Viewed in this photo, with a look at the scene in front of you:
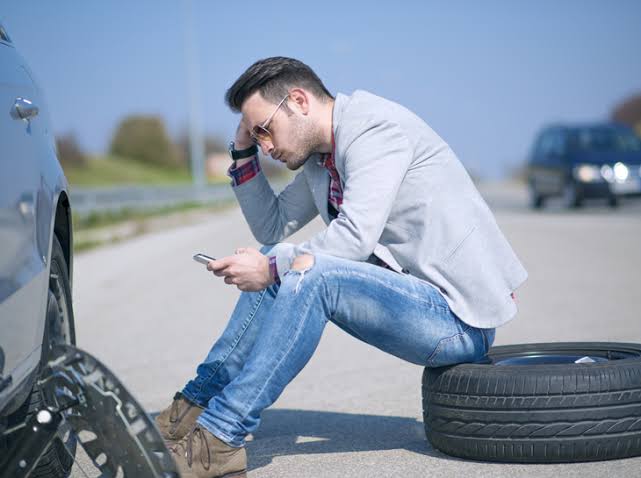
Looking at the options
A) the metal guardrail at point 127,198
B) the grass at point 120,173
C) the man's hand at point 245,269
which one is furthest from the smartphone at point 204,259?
the grass at point 120,173

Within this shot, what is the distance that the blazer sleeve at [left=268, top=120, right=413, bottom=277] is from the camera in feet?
11.3

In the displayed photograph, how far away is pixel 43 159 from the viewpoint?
3396mm

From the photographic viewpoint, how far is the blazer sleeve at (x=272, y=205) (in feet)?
14.2

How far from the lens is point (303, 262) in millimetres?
3387

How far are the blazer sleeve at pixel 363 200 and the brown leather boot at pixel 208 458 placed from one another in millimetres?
593

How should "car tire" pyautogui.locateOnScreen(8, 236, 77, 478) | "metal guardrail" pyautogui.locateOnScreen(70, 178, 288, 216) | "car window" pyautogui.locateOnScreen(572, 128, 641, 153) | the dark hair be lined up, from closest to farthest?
"car tire" pyautogui.locateOnScreen(8, 236, 77, 478)
the dark hair
"car window" pyautogui.locateOnScreen(572, 128, 641, 153)
"metal guardrail" pyautogui.locateOnScreen(70, 178, 288, 216)

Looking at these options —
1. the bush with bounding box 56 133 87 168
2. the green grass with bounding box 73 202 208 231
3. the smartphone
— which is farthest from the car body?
the bush with bounding box 56 133 87 168

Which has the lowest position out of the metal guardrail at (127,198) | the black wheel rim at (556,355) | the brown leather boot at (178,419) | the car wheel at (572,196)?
the metal guardrail at (127,198)

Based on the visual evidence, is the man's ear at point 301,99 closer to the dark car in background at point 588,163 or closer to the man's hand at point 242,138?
the man's hand at point 242,138

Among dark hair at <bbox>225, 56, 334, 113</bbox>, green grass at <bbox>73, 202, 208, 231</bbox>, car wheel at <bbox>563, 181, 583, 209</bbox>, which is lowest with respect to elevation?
green grass at <bbox>73, 202, 208, 231</bbox>

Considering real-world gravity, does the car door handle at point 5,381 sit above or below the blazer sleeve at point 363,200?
below

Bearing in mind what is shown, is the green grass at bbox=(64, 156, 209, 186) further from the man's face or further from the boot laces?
the boot laces

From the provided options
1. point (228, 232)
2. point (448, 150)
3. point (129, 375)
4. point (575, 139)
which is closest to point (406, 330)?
point (448, 150)

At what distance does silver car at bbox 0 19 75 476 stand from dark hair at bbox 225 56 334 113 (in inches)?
28.2
